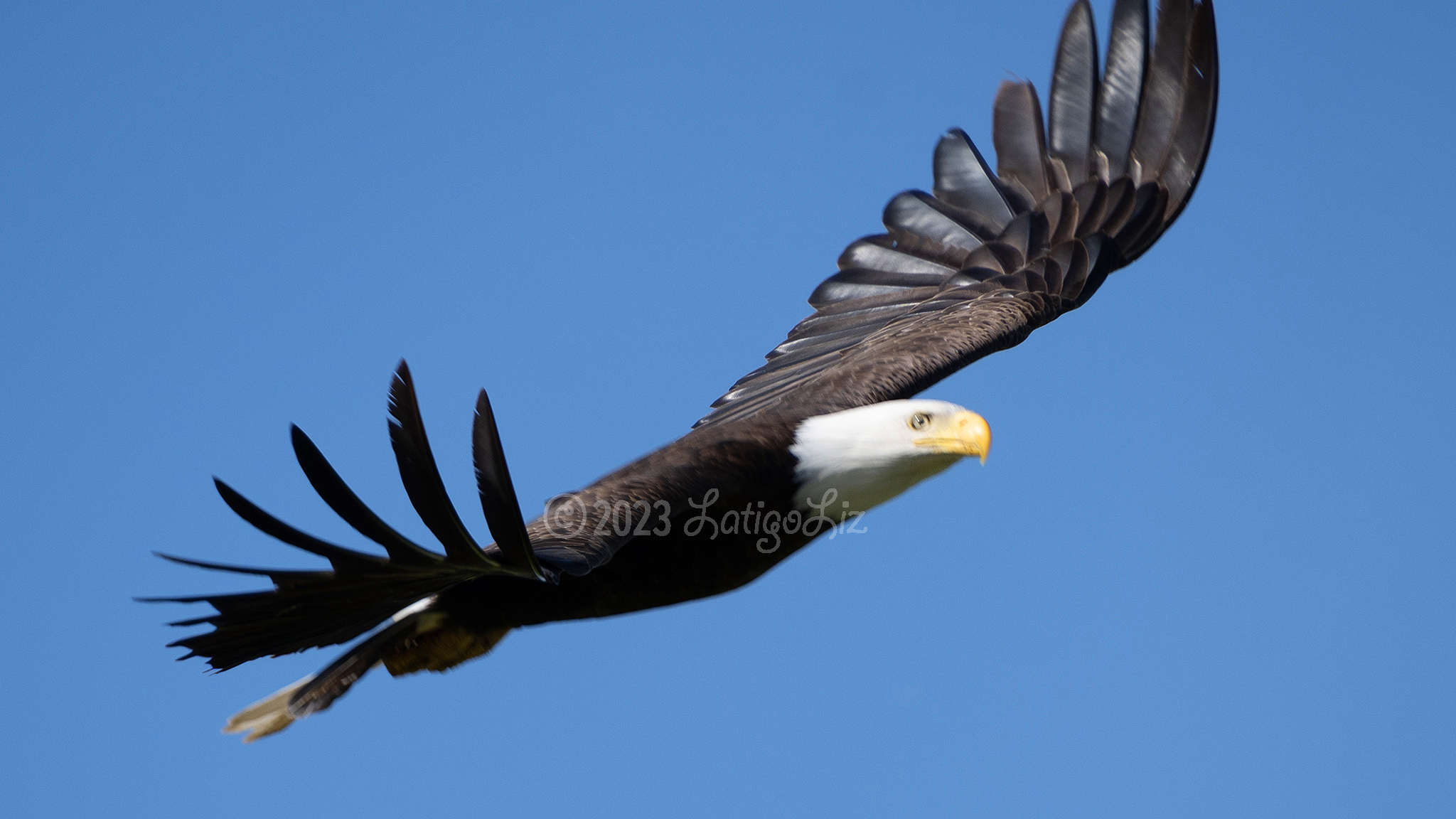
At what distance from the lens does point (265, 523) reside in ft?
12.2

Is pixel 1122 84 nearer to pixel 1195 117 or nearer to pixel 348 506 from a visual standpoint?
pixel 1195 117

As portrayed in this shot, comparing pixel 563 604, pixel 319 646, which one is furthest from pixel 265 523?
pixel 563 604

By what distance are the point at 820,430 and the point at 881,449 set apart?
0.28 meters

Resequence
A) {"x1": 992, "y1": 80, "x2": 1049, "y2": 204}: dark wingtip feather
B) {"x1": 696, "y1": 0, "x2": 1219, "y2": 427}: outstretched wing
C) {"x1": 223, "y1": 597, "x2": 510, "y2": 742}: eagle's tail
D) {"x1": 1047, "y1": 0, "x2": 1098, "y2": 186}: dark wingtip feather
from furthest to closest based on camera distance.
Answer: {"x1": 992, "y1": 80, "x2": 1049, "y2": 204}: dark wingtip feather < {"x1": 1047, "y1": 0, "x2": 1098, "y2": 186}: dark wingtip feather < {"x1": 696, "y1": 0, "x2": 1219, "y2": 427}: outstretched wing < {"x1": 223, "y1": 597, "x2": 510, "y2": 742}: eagle's tail

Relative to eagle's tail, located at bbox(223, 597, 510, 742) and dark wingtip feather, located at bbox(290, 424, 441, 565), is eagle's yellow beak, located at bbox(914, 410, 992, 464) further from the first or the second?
dark wingtip feather, located at bbox(290, 424, 441, 565)

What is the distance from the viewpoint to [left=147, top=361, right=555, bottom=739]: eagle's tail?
3754 mm

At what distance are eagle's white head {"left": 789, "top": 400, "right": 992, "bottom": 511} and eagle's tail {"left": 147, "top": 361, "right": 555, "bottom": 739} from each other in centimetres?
169

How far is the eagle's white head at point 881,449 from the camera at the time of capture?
5711 millimetres

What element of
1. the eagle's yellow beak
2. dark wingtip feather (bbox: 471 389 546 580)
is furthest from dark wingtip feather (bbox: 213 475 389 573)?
the eagle's yellow beak

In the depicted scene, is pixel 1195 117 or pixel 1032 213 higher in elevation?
pixel 1195 117

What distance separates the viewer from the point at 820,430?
5848 mm

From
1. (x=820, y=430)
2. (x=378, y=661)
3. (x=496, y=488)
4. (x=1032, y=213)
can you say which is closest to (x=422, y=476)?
(x=496, y=488)

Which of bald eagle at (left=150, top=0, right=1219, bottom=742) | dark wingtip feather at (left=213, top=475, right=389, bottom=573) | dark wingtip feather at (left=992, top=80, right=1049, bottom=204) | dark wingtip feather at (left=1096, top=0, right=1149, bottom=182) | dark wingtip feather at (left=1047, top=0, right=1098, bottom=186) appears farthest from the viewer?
dark wingtip feather at (left=992, top=80, right=1049, bottom=204)

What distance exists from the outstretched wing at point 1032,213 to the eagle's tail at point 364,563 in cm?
294
